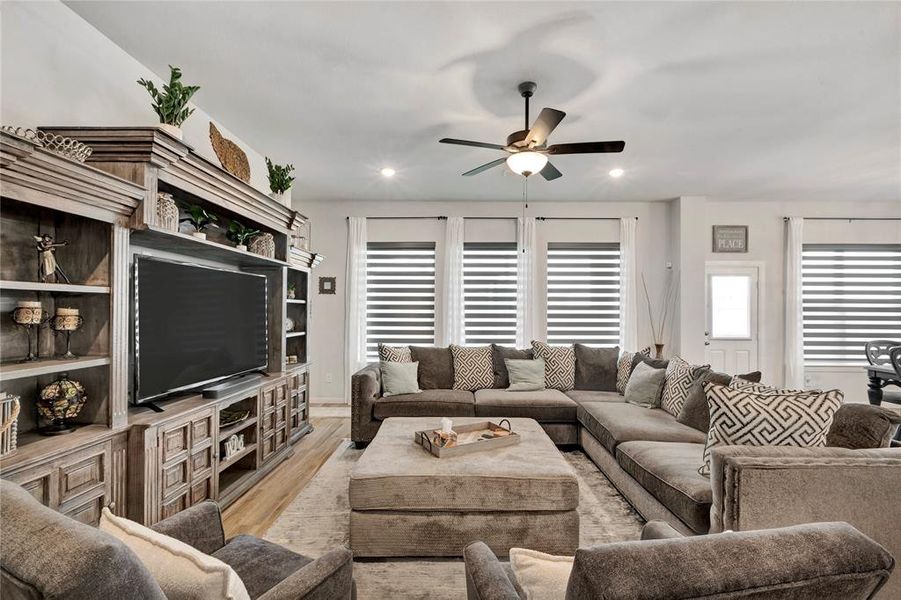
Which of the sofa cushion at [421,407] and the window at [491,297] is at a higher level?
the window at [491,297]

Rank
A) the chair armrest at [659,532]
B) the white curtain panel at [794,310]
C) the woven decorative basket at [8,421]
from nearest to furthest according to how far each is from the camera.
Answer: the chair armrest at [659,532] < the woven decorative basket at [8,421] < the white curtain panel at [794,310]

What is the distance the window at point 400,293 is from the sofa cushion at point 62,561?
5275 mm

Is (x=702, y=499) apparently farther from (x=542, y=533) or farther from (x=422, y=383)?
(x=422, y=383)

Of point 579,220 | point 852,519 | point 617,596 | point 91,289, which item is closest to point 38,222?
point 91,289

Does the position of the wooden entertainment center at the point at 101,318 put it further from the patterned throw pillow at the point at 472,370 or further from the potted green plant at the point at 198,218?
the patterned throw pillow at the point at 472,370

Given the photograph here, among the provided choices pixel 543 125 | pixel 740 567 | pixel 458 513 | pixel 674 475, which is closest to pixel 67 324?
pixel 458 513

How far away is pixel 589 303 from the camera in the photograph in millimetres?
6020

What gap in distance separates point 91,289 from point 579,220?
546 centimetres

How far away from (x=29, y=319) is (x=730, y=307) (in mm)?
7084

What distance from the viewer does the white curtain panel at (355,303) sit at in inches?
235

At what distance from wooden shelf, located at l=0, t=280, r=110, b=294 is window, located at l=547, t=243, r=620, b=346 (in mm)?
5044

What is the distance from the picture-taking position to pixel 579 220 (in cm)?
604

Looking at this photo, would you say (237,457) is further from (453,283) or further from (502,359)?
(453,283)

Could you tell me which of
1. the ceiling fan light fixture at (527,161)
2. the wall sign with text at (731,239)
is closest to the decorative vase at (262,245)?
the ceiling fan light fixture at (527,161)
